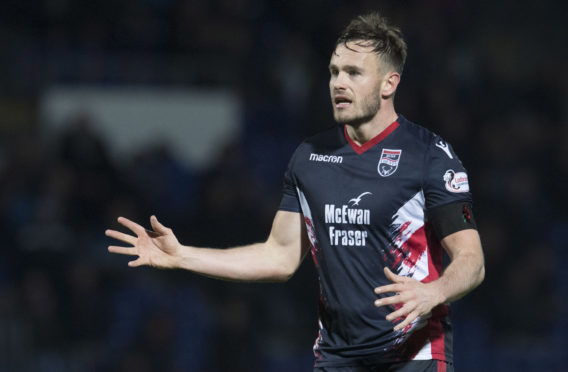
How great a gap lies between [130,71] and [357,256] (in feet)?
23.6

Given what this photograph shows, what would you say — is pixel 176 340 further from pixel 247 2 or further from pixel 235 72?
pixel 247 2

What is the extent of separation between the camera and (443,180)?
3.91m

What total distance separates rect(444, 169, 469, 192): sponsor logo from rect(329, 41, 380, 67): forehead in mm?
605

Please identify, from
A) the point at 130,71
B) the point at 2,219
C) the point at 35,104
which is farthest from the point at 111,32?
the point at 2,219

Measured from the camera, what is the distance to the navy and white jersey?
397cm

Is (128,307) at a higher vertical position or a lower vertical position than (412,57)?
lower

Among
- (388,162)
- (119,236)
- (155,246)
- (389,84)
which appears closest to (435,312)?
(388,162)

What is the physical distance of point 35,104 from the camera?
1024 cm

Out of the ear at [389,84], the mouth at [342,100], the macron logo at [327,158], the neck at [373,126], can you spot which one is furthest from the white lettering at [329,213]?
the ear at [389,84]

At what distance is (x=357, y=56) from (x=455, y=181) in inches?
28.0

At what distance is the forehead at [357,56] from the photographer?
4.11 meters

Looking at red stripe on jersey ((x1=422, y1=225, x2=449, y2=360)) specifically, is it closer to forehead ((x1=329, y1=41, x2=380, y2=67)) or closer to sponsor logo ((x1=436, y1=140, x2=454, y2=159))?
sponsor logo ((x1=436, y1=140, x2=454, y2=159))

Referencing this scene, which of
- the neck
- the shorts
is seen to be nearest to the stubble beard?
the neck

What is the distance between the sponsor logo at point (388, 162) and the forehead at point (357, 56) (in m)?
0.40
